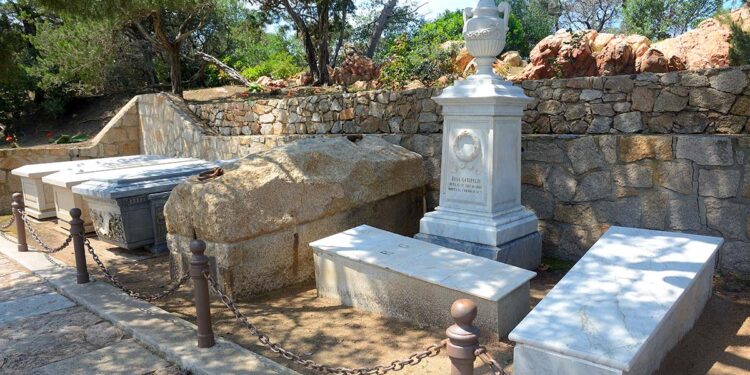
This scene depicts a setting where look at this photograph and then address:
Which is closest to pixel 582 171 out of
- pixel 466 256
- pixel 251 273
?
pixel 466 256

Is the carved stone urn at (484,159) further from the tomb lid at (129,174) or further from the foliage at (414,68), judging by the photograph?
the foliage at (414,68)

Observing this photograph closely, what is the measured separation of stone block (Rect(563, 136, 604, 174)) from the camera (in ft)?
16.3

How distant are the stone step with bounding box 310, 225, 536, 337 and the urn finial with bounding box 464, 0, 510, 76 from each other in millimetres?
1765

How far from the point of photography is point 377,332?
11.8ft

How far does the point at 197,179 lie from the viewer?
4516 millimetres

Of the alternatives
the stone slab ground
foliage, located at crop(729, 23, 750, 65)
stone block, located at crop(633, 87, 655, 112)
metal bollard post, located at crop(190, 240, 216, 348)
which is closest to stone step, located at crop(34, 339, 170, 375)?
the stone slab ground

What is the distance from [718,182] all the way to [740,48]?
6.06 m

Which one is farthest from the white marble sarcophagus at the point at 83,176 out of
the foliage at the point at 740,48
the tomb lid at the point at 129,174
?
the foliage at the point at 740,48

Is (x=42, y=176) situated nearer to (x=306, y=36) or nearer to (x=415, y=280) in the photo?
(x=415, y=280)

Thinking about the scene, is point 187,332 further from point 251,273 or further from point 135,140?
point 135,140

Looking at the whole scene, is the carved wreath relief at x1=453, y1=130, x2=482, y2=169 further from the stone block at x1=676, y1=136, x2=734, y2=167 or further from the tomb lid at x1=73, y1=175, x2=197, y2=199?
the tomb lid at x1=73, y1=175, x2=197, y2=199

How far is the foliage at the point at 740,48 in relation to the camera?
861cm

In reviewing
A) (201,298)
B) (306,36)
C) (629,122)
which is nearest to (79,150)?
(306,36)

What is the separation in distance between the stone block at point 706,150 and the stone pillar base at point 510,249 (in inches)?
56.8
